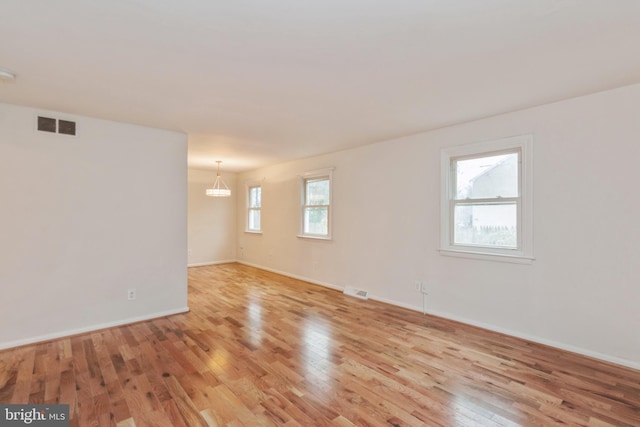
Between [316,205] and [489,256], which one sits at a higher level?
[316,205]

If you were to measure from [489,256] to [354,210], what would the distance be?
212 centimetres

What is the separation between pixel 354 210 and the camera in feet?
16.4

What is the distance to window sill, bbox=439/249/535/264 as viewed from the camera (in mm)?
3193

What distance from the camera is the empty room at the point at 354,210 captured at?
190 cm

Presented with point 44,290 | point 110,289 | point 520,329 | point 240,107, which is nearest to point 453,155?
point 520,329

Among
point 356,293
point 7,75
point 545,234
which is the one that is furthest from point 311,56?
point 356,293

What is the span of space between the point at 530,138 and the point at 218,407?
145 inches

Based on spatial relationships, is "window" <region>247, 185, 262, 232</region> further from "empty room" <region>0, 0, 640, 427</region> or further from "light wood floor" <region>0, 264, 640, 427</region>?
"light wood floor" <region>0, 264, 640, 427</region>

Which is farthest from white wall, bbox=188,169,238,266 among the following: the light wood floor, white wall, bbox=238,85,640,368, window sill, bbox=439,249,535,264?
window sill, bbox=439,249,535,264

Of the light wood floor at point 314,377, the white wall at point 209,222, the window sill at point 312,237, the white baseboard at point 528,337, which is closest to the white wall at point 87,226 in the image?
the light wood floor at point 314,377

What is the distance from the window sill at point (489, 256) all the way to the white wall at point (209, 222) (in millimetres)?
5695

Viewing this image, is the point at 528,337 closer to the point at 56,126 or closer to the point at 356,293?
the point at 356,293

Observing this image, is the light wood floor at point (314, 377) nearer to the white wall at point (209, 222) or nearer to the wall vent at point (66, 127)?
the wall vent at point (66, 127)

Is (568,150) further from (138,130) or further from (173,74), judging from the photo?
(138,130)
